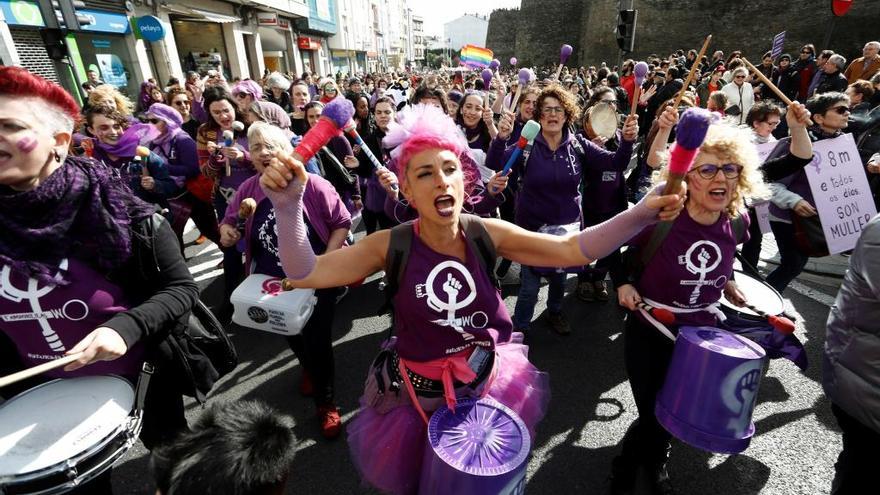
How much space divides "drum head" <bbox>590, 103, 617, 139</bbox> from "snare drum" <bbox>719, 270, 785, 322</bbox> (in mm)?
2213

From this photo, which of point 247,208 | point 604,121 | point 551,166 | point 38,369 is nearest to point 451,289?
point 38,369

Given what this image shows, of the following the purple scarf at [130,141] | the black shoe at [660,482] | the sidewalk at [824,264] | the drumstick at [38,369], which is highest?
the purple scarf at [130,141]

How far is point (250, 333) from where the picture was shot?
4.16 meters

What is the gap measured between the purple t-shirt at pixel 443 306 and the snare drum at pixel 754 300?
1351 mm

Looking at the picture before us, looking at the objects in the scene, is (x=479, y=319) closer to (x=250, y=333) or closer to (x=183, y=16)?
(x=250, y=333)

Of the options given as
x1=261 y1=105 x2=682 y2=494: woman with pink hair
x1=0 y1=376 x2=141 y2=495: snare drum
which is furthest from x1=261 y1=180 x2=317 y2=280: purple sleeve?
x1=0 y1=376 x2=141 y2=495: snare drum

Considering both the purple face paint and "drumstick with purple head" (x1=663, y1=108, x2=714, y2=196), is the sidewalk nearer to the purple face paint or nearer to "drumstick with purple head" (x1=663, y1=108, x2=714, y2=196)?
"drumstick with purple head" (x1=663, y1=108, x2=714, y2=196)

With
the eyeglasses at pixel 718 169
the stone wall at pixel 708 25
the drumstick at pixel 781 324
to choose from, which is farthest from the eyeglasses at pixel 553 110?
the stone wall at pixel 708 25

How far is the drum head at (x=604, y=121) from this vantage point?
4449 mm

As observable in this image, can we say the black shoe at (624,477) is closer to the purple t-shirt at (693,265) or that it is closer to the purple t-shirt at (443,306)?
the purple t-shirt at (693,265)

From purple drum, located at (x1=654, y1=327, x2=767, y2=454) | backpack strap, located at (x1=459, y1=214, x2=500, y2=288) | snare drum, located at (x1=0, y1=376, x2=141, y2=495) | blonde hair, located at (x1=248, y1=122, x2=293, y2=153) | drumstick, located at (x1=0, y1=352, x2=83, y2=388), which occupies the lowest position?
purple drum, located at (x1=654, y1=327, x2=767, y2=454)

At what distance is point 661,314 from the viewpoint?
7.12 feet

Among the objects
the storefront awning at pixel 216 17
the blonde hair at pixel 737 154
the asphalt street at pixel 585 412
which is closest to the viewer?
the blonde hair at pixel 737 154

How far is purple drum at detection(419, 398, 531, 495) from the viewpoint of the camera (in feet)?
4.64
